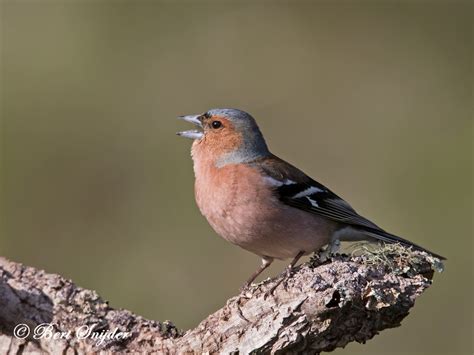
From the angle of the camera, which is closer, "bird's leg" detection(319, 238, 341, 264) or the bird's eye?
"bird's leg" detection(319, 238, 341, 264)

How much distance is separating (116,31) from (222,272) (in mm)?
4691

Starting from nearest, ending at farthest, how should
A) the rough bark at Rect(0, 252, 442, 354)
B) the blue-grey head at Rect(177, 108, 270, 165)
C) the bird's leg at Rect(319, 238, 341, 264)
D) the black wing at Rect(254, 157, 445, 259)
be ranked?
the rough bark at Rect(0, 252, 442, 354)
the bird's leg at Rect(319, 238, 341, 264)
the black wing at Rect(254, 157, 445, 259)
the blue-grey head at Rect(177, 108, 270, 165)

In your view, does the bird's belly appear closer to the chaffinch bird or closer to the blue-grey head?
the chaffinch bird

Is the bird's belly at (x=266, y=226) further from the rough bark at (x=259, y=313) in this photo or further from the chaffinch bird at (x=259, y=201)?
the rough bark at (x=259, y=313)

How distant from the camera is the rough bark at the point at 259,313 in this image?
4.07m

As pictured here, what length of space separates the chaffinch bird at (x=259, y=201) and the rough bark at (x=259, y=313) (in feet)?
3.06

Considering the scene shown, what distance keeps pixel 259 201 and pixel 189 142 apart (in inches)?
159

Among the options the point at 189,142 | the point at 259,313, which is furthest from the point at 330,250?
the point at 189,142

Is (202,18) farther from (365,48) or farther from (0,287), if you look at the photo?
(0,287)

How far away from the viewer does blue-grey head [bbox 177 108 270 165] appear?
6258mm

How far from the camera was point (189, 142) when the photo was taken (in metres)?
9.68

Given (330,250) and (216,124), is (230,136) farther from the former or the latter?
(330,250)

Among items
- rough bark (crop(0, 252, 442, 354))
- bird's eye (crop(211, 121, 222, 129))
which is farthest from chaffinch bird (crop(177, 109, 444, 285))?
rough bark (crop(0, 252, 442, 354))

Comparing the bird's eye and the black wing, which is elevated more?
the bird's eye
